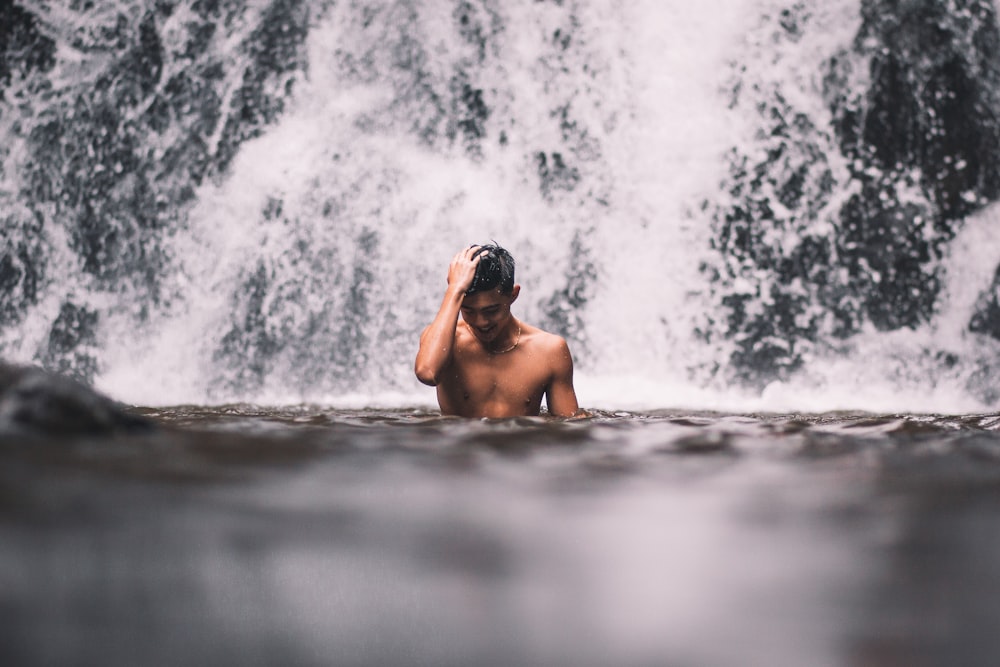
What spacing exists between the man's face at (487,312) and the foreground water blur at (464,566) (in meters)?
1.51

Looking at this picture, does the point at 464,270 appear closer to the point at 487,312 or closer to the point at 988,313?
the point at 487,312

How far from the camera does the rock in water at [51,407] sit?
4.50ft

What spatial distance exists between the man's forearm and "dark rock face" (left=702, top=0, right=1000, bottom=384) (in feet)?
16.0

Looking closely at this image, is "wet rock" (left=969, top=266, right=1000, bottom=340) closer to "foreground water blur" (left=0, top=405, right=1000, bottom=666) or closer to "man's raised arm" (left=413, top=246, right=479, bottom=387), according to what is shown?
"man's raised arm" (left=413, top=246, right=479, bottom=387)

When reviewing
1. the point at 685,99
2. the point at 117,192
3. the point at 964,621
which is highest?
the point at 685,99

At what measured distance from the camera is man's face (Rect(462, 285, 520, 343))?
295 centimetres

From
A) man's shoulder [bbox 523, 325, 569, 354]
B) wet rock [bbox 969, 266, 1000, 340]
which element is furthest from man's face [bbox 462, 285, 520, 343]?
wet rock [bbox 969, 266, 1000, 340]

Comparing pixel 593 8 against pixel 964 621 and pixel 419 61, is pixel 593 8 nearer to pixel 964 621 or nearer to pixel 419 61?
pixel 419 61

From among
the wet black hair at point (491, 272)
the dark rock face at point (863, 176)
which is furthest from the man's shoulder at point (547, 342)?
the dark rock face at point (863, 176)

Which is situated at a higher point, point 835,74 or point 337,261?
point 835,74

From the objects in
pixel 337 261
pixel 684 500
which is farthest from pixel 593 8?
pixel 684 500

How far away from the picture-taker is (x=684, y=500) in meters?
1.37

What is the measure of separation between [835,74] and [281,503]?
736cm

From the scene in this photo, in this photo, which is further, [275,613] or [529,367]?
[529,367]
